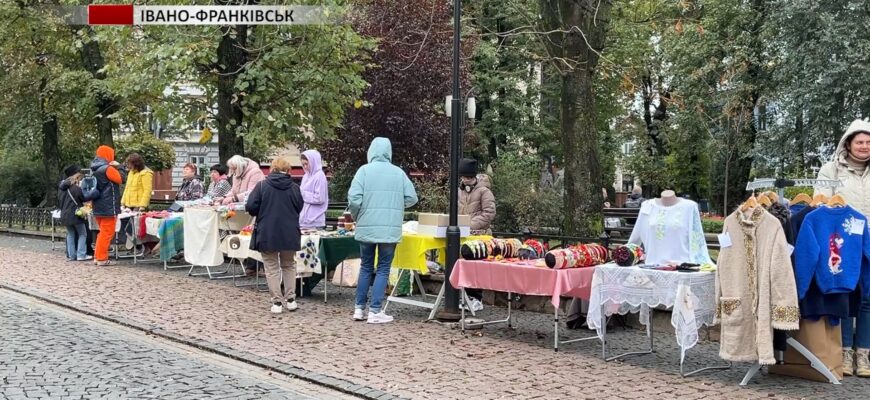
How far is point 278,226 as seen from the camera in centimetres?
1098

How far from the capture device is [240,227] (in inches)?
551

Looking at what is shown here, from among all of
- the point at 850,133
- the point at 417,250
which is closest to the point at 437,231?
the point at 417,250

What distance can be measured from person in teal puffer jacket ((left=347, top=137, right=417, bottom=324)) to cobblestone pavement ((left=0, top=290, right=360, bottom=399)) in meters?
2.33

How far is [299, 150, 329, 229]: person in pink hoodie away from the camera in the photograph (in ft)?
42.1

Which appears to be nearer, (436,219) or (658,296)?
(658,296)

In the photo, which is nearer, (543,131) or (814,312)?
(814,312)

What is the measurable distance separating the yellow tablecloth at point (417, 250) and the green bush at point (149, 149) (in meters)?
29.6

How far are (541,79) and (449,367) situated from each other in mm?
28597

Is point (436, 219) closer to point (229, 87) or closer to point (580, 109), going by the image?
point (580, 109)

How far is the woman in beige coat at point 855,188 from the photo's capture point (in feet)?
26.7

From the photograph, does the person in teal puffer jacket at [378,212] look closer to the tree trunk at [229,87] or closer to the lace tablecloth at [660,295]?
the lace tablecloth at [660,295]

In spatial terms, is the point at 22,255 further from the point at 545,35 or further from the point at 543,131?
the point at 543,131

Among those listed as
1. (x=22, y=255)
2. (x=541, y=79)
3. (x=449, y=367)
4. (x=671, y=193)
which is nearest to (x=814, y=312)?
(x=671, y=193)

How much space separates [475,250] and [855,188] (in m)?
3.76
